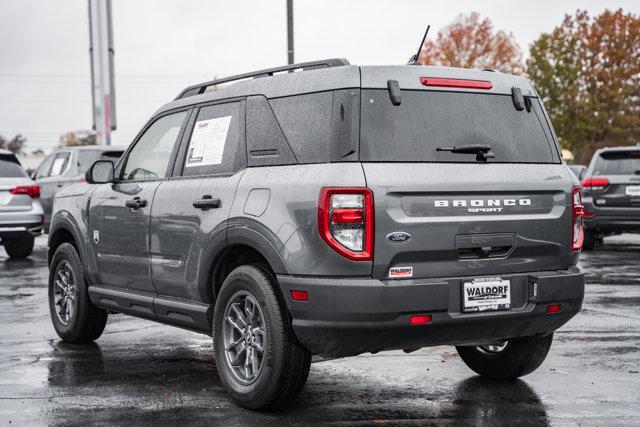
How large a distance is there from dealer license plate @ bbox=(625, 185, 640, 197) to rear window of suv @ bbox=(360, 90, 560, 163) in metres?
10.4

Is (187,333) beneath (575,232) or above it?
beneath

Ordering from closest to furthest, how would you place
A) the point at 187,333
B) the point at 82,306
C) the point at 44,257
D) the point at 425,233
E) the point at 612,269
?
the point at 425,233 → the point at 82,306 → the point at 187,333 → the point at 612,269 → the point at 44,257

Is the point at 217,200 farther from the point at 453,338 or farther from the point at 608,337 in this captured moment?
the point at 608,337

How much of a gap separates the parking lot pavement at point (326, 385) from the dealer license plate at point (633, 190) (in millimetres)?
7243

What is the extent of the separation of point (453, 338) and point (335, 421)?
782 millimetres

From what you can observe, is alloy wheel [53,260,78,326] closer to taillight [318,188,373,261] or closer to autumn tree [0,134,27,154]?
taillight [318,188,373,261]

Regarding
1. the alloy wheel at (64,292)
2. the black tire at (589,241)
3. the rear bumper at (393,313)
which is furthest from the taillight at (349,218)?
the black tire at (589,241)

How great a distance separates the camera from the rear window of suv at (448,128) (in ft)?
16.8

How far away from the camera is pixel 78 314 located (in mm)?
7637

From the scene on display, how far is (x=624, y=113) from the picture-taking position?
51.1 meters

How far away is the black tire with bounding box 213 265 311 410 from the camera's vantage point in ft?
17.0

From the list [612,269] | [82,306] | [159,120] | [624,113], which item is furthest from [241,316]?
[624,113]

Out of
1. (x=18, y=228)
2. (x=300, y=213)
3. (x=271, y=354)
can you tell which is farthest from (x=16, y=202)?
(x=300, y=213)

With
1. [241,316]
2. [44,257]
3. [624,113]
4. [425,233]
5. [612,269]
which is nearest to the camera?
[425,233]
